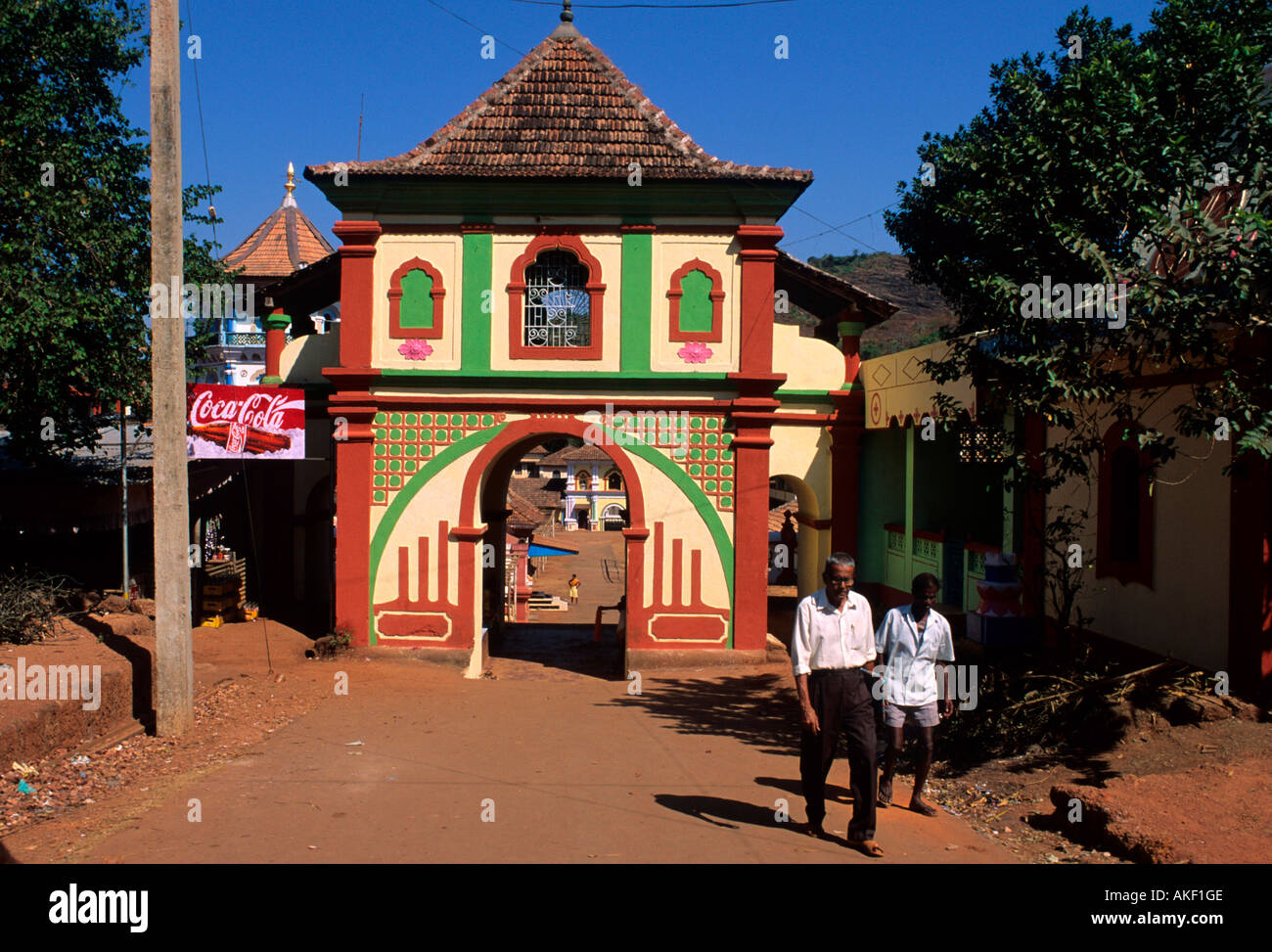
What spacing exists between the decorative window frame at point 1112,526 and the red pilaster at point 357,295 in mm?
9926

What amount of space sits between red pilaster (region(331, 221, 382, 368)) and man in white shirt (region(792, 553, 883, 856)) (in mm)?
9831

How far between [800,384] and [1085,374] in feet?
29.7

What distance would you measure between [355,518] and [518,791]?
7379 millimetres

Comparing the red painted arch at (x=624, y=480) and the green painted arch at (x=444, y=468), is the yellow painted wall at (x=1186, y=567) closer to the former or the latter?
the green painted arch at (x=444, y=468)

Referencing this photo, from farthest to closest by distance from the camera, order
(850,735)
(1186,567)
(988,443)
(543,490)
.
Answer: (543,490)
(1186,567)
(988,443)
(850,735)

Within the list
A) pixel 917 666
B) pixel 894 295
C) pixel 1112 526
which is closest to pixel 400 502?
pixel 917 666

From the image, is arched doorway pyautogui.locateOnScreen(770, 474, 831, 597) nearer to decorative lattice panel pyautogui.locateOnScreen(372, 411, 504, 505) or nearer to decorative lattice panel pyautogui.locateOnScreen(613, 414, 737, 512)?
decorative lattice panel pyautogui.locateOnScreen(613, 414, 737, 512)

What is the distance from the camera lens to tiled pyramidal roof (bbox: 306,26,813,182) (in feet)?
46.9

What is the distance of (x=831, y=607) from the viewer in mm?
6598

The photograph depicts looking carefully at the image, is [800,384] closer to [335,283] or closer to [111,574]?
[335,283]

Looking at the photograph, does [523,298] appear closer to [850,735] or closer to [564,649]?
[564,649]

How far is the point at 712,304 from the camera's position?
14664 millimetres

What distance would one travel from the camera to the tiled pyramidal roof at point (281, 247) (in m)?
28.8

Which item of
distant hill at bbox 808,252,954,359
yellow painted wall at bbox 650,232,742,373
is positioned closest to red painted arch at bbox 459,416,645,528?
yellow painted wall at bbox 650,232,742,373
